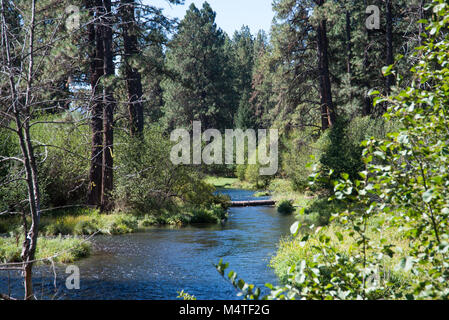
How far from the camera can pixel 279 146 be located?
30156mm

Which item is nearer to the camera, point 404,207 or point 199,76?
point 404,207

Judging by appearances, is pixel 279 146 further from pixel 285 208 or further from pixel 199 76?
pixel 199 76

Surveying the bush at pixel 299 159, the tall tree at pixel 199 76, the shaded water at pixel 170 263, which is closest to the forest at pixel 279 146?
the bush at pixel 299 159

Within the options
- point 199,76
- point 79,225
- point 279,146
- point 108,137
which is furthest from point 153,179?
point 199,76

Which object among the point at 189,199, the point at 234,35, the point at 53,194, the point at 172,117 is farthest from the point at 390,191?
the point at 234,35

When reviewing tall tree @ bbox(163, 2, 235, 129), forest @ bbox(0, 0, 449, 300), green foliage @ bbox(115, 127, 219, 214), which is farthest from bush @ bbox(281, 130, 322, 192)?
tall tree @ bbox(163, 2, 235, 129)

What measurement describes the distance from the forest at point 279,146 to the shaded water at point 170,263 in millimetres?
538

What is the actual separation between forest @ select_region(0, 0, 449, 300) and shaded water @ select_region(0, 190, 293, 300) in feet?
1.76

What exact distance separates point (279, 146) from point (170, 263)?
20.1 metres

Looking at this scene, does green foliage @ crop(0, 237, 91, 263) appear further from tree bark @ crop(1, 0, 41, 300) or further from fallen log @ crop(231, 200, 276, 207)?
fallen log @ crop(231, 200, 276, 207)

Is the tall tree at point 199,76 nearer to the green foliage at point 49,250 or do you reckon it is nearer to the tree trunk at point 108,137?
the tree trunk at point 108,137

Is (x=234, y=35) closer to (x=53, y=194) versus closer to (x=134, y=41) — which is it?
(x=134, y=41)

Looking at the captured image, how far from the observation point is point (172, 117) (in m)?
48.1

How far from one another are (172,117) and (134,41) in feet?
91.9
